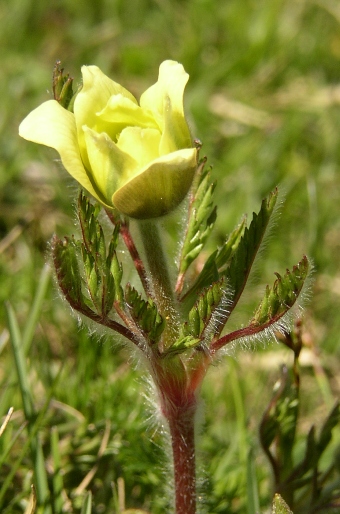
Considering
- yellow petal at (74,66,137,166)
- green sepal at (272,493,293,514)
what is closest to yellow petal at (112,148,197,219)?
yellow petal at (74,66,137,166)

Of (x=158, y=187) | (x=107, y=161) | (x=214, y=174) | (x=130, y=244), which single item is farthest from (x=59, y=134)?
(x=214, y=174)

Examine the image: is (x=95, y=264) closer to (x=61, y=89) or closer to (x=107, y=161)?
(x=107, y=161)

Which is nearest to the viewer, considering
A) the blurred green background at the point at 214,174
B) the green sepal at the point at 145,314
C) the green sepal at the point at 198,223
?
the green sepal at the point at 145,314

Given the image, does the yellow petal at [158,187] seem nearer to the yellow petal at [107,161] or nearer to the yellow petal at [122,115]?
the yellow petal at [107,161]

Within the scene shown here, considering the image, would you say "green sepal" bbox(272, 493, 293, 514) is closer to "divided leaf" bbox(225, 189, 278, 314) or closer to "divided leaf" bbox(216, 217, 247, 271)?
"divided leaf" bbox(225, 189, 278, 314)

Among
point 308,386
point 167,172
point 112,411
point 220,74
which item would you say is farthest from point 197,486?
point 220,74

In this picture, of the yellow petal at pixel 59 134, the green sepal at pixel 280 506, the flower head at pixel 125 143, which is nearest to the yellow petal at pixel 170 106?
the flower head at pixel 125 143
